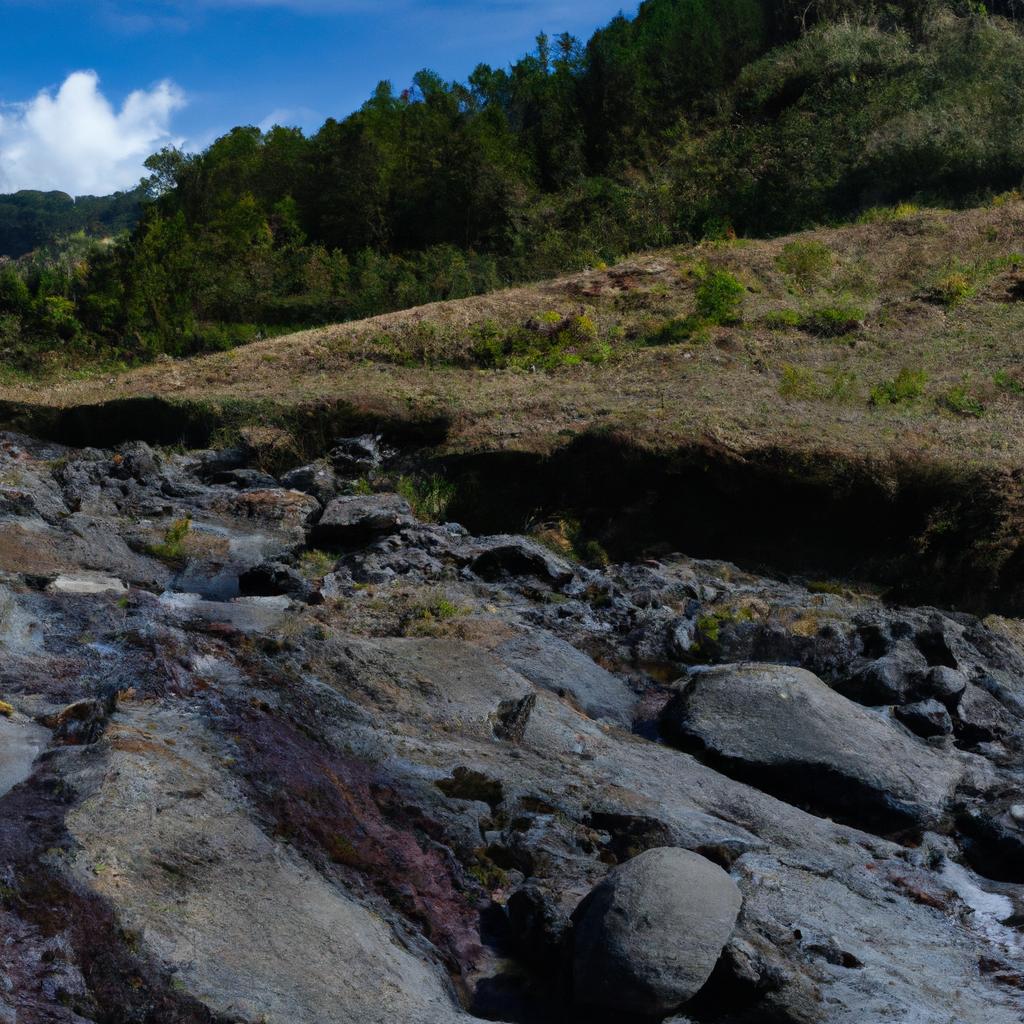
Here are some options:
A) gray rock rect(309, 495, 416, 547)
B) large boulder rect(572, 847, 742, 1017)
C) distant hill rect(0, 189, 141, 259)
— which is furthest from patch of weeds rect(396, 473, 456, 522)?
distant hill rect(0, 189, 141, 259)

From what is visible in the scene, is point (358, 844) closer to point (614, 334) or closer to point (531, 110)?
point (614, 334)

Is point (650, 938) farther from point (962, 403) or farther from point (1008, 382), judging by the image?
point (1008, 382)

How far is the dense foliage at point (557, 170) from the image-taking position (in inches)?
888

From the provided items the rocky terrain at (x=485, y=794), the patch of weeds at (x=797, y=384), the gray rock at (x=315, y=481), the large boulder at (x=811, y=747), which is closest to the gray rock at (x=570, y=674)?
the rocky terrain at (x=485, y=794)

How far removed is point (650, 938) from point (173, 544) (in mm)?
7799

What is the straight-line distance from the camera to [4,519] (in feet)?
34.7

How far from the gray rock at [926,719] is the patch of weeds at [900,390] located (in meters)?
6.84

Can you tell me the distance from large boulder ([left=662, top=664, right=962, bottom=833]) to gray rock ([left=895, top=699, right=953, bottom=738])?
0.20 metres

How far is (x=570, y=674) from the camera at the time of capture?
28.2 ft

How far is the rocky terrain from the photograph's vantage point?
4543 mm

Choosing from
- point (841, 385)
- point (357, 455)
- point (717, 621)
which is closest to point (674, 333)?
point (841, 385)

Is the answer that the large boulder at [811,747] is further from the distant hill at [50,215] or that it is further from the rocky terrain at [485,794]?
the distant hill at [50,215]

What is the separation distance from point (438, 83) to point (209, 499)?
27.4 metres

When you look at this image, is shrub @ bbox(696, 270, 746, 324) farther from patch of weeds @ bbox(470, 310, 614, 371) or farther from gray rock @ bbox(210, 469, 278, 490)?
gray rock @ bbox(210, 469, 278, 490)
